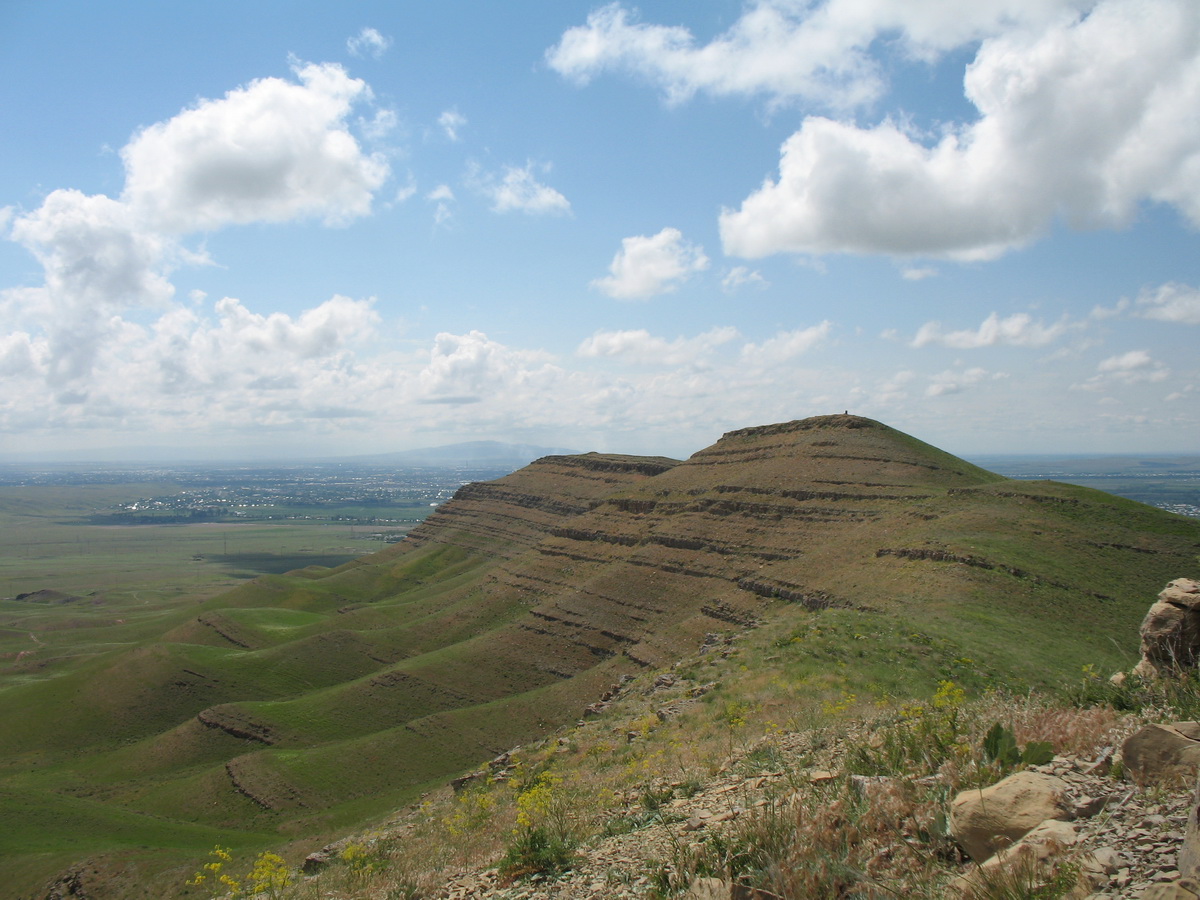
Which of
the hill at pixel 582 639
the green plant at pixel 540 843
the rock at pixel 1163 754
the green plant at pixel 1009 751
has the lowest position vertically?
the hill at pixel 582 639

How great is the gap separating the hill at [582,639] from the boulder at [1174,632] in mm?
10027

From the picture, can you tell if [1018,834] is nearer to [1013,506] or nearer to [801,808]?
[801,808]

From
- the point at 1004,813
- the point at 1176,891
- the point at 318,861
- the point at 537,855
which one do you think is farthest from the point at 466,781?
the point at 1176,891

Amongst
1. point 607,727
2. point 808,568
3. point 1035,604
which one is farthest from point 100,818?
point 1035,604

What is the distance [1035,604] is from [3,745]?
86659mm

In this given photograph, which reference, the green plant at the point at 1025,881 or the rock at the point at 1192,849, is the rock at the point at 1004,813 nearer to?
the green plant at the point at 1025,881

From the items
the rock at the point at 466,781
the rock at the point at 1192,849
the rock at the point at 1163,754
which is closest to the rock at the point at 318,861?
the rock at the point at 466,781

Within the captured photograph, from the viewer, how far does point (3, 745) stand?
199ft

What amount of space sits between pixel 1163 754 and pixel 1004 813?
6.87 feet

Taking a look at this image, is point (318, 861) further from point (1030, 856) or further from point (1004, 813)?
point (1030, 856)

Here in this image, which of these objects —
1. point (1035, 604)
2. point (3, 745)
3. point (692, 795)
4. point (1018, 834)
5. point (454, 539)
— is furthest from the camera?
point (454, 539)

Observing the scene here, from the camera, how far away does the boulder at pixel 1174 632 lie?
44.3ft

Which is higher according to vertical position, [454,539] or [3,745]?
[454,539]

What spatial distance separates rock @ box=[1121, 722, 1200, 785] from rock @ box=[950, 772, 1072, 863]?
944mm
